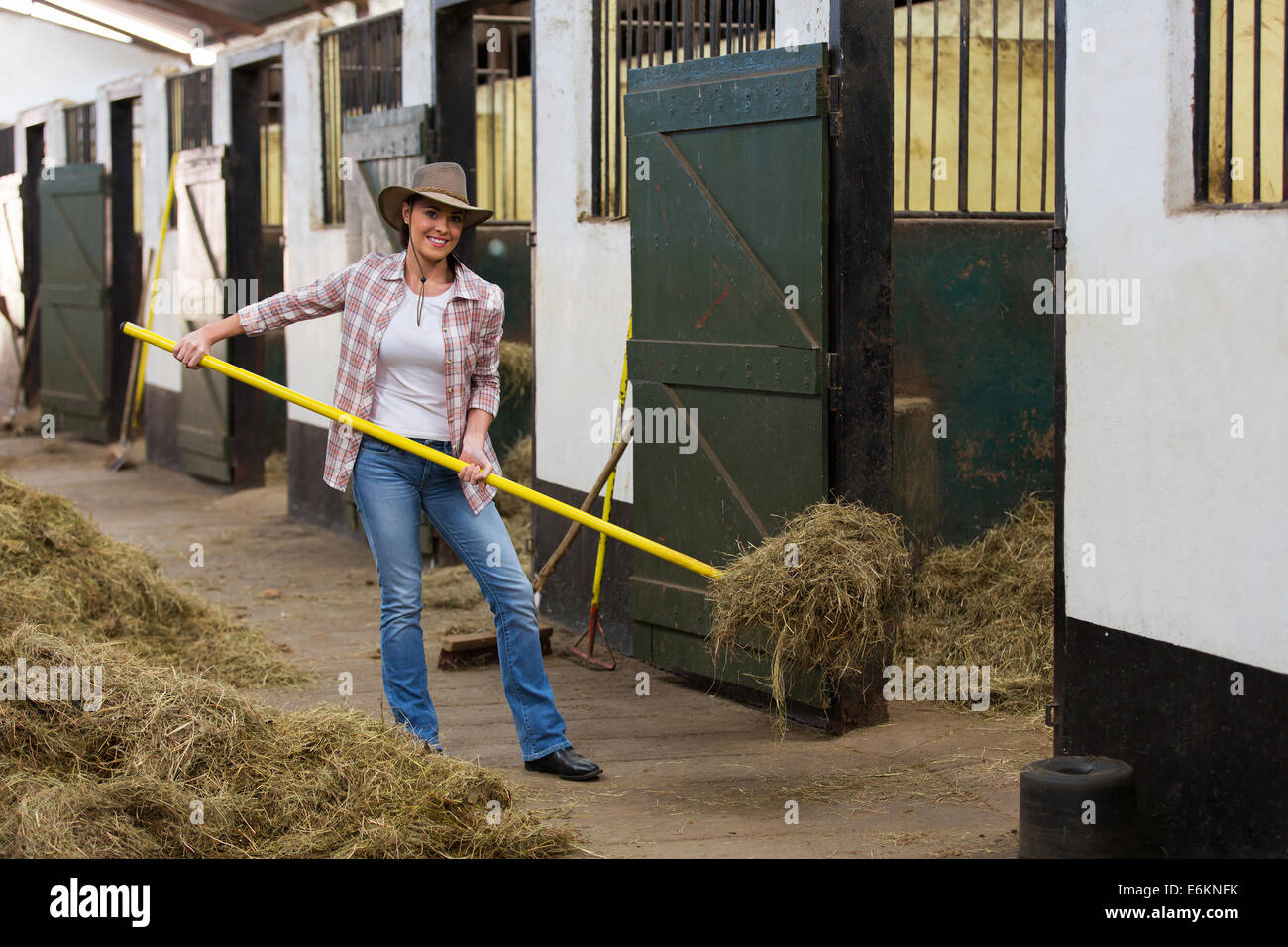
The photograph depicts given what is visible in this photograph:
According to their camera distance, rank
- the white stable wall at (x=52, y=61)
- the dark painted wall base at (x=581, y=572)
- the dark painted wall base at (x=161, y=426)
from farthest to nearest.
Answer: the white stable wall at (x=52, y=61) < the dark painted wall base at (x=161, y=426) < the dark painted wall base at (x=581, y=572)

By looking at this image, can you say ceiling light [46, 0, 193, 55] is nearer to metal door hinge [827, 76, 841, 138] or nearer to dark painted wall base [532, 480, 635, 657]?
dark painted wall base [532, 480, 635, 657]

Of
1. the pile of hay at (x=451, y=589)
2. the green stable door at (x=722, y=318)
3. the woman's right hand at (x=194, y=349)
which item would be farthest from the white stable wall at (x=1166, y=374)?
the pile of hay at (x=451, y=589)

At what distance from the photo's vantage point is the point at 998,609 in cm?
628

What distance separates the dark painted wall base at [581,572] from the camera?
6.73 meters

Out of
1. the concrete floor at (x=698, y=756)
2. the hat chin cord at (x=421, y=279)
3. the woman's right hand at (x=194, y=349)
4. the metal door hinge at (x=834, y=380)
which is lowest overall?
the concrete floor at (x=698, y=756)

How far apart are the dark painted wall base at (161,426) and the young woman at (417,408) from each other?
8.31 m

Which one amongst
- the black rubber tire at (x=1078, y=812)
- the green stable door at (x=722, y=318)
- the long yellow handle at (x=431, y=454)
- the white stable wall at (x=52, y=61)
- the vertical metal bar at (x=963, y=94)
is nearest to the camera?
the black rubber tire at (x=1078, y=812)

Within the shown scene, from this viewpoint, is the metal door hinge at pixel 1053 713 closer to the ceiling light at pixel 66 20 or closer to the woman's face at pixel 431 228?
the woman's face at pixel 431 228

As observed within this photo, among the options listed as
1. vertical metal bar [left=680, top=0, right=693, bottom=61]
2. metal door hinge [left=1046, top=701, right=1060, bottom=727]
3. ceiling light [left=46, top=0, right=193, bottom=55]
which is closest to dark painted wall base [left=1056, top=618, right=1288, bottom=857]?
metal door hinge [left=1046, top=701, right=1060, bottom=727]

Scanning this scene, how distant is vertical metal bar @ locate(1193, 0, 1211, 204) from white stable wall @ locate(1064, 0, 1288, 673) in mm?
19

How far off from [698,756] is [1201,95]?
8.26ft

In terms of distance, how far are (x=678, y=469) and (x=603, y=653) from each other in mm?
1165

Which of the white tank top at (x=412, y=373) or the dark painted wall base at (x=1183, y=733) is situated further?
the white tank top at (x=412, y=373)

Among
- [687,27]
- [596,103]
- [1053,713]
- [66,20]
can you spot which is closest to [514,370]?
[596,103]
